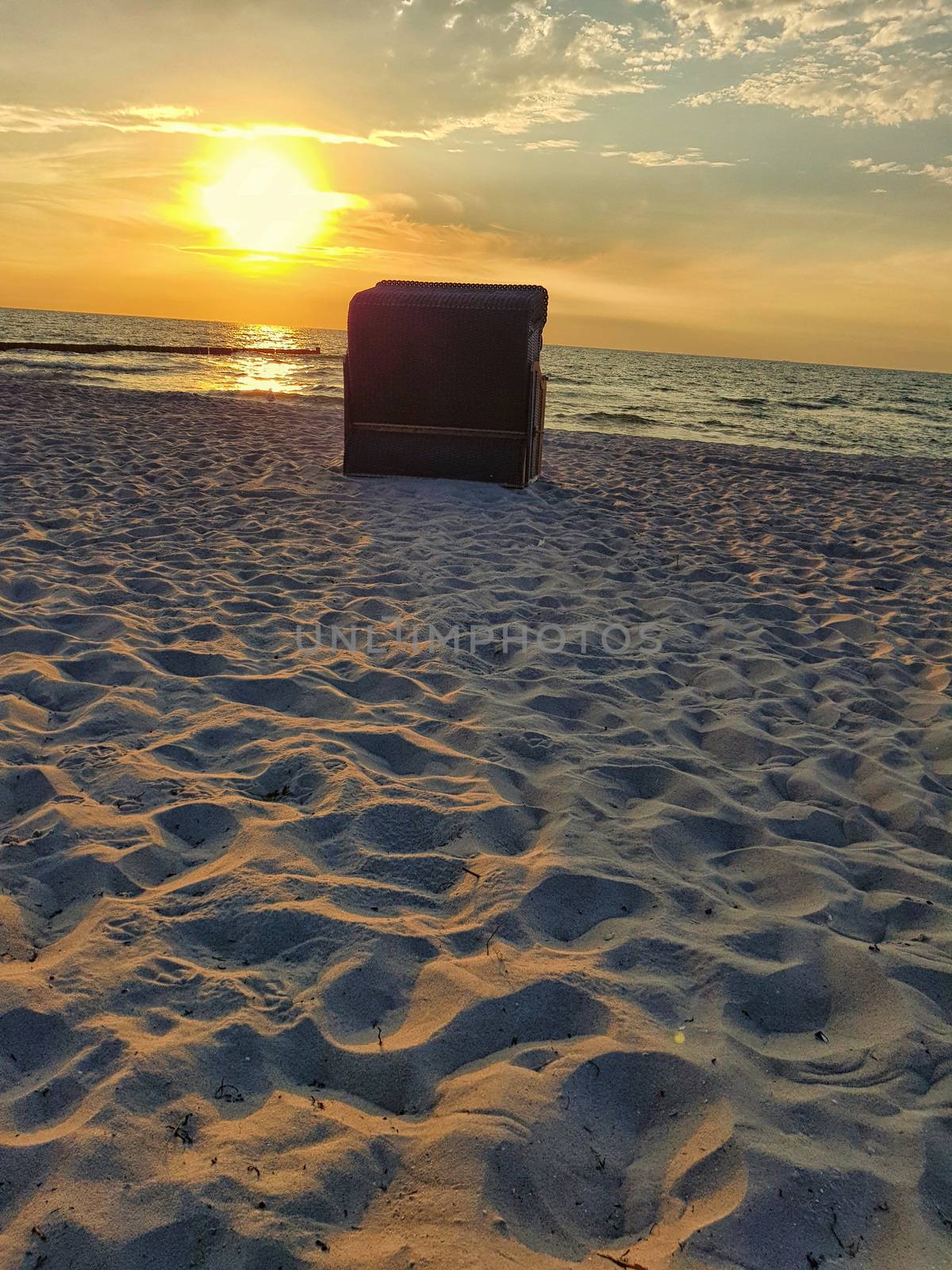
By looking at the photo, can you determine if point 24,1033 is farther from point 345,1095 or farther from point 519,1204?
point 519,1204

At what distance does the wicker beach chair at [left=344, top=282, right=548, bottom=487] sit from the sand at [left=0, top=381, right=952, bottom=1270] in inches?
127

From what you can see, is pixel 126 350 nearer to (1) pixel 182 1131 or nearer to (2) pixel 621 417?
(2) pixel 621 417

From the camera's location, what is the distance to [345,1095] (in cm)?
172

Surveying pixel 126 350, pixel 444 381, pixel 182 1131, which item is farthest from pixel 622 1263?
pixel 126 350

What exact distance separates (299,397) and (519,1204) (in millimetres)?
17213

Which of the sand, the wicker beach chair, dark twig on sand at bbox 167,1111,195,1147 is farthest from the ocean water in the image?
dark twig on sand at bbox 167,1111,195,1147

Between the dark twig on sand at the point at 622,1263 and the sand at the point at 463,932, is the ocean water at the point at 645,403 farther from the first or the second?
the dark twig on sand at the point at 622,1263

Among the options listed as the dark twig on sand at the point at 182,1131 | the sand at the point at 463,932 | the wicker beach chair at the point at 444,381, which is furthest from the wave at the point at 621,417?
the dark twig on sand at the point at 182,1131

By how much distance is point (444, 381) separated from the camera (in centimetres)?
774

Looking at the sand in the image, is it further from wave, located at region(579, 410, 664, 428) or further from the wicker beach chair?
wave, located at region(579, 410, 664, 428)

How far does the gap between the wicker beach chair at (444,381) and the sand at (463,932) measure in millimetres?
3225

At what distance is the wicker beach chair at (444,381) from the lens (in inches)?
295

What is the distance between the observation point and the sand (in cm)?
151

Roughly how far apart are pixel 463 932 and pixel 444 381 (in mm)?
6348
